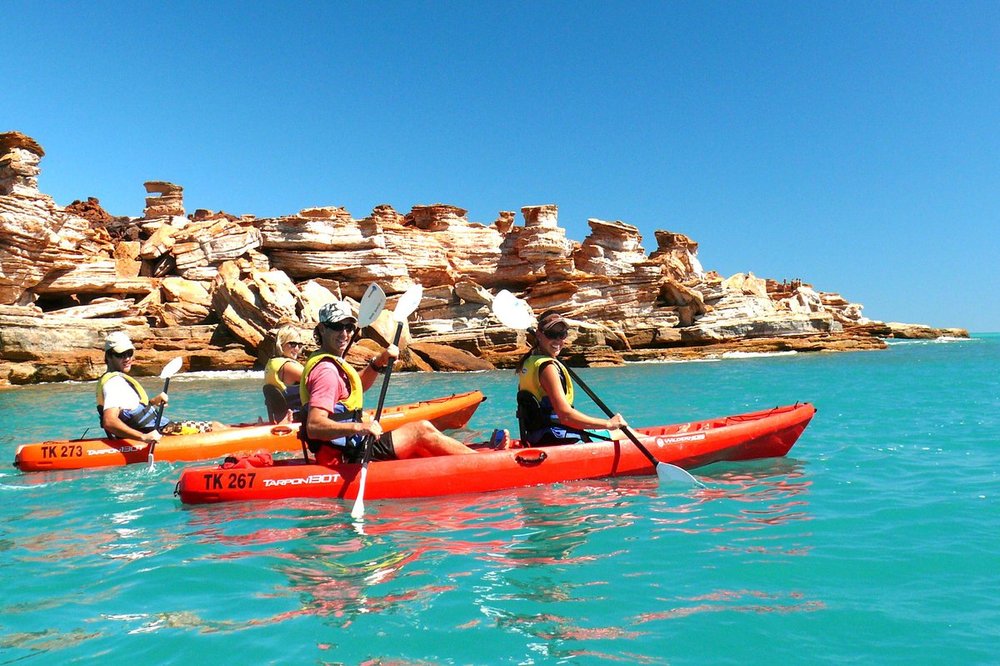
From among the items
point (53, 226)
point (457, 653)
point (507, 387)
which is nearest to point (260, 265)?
point (53, 226)

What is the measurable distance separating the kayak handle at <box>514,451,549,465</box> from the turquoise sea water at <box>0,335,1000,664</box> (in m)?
0.27

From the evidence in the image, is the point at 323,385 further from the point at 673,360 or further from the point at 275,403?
the point at 673,360

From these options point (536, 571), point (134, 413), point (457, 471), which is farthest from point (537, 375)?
point (134, 413)

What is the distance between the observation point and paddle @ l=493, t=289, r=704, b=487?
5.97 meters

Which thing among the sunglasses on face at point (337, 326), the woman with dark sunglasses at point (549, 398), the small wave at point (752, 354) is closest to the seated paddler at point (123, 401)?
the sunglasses on face at point (337, 326)

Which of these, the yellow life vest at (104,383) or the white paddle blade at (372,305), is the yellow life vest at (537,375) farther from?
the yellow life vest at (104,383)

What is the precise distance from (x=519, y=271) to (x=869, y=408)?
24462mm

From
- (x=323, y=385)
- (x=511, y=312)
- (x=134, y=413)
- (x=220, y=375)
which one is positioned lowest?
(x=134, y=413)

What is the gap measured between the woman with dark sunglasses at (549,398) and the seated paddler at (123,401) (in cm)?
434

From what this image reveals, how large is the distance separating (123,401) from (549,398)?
4.98m

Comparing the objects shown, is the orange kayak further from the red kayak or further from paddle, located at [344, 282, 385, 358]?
paddle, located at [344, 282, 385, 358]

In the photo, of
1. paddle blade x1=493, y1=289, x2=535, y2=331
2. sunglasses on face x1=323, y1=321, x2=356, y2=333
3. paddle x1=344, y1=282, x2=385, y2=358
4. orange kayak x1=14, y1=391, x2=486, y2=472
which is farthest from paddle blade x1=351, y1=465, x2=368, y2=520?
orange kayak x1=14, y1=391, x2=486, y2=472

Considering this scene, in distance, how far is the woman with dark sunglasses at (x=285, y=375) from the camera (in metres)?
8.10

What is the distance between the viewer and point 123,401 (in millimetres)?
7824
